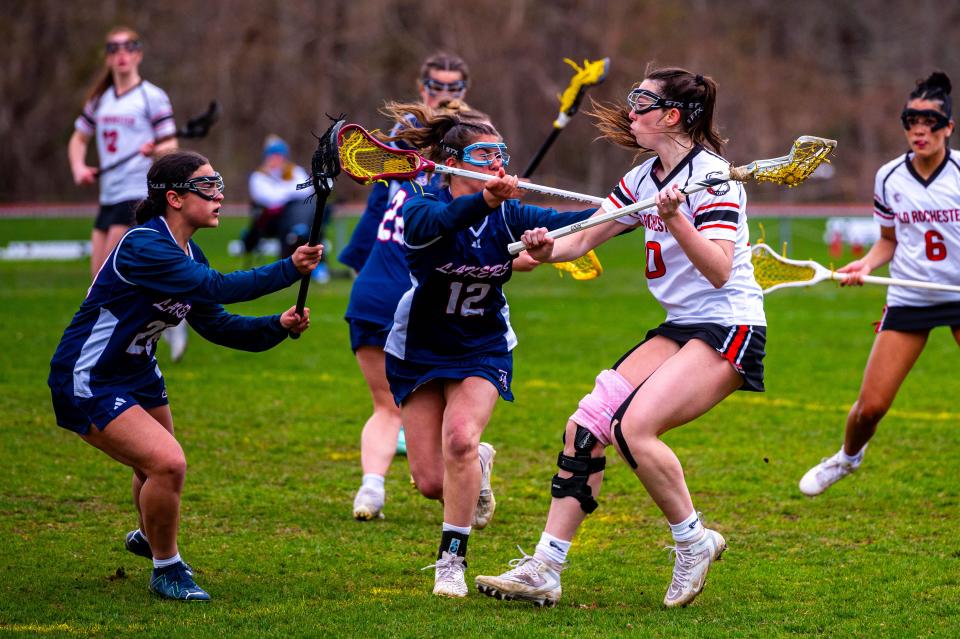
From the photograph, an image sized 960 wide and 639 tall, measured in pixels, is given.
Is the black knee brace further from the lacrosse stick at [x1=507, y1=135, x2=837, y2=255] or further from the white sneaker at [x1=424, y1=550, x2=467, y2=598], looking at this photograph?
the lacrosse stick at [x1=507, y1=135, x2=837, y2=255]

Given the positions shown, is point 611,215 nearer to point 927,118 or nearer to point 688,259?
point 688,259

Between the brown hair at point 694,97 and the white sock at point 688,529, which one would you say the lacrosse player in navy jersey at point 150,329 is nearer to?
the brown hair at point 694,97

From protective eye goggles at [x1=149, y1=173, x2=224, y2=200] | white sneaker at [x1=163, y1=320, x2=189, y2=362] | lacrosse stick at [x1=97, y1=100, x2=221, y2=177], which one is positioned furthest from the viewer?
white sneaker at [x1=163, y1=320, x2=189, y2=362]

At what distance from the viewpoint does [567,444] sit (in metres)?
4.98

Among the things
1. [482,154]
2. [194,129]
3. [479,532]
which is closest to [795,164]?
[482,154]

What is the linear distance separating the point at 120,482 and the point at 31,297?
8738mm

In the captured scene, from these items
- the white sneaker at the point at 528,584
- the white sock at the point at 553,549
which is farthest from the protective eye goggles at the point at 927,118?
the white sneaker at the point at 528,584

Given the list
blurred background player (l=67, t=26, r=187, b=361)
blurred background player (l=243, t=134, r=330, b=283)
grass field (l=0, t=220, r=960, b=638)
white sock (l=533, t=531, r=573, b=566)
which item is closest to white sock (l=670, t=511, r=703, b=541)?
grass field (l=0, t=220, r=960, b=638)

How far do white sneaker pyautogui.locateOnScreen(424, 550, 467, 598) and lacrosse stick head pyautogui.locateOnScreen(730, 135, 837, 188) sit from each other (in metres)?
1.86

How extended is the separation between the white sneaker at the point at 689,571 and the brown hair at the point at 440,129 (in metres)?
1.82

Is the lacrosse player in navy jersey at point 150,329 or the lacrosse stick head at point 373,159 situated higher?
the lacrosse stick head at point 373,159

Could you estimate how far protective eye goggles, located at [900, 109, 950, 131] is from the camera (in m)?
6.39

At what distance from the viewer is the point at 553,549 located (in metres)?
4.84

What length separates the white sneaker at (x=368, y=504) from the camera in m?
6.31
